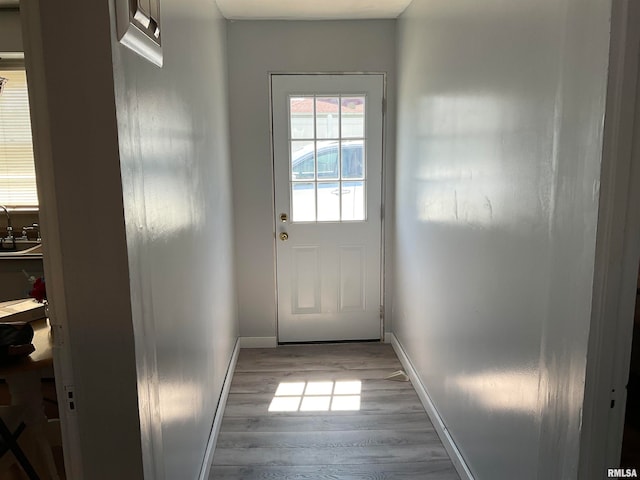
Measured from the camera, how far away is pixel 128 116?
1.28 m

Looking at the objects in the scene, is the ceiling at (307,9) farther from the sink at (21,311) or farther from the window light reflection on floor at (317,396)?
the window light reflection on floor at (317,396)

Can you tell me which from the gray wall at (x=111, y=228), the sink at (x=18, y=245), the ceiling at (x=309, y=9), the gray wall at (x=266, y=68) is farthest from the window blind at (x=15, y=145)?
the gray wall at (x=111, y=228)

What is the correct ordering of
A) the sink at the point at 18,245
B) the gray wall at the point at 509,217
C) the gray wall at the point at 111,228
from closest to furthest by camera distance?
the gray wall at the point at 111,228 < the gray wall at the point at 509,217 < the sink at the point at 18,245

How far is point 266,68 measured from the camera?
12.1 ft

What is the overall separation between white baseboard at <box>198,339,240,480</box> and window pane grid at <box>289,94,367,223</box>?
3.91ft

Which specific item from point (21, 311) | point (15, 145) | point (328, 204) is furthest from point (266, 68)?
point (21, 311)

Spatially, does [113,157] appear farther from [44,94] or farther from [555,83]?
[555,83]

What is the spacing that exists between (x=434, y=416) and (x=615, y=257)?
6.06 ft

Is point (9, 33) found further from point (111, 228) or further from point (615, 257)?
point (615, 257)

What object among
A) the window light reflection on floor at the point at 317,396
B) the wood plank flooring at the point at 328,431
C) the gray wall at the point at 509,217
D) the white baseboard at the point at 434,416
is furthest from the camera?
the window light reflection on floor at the point at 317,396

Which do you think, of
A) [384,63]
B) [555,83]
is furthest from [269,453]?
[384,63]

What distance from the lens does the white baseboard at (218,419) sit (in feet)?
7.68

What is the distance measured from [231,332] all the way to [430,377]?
1473 mm

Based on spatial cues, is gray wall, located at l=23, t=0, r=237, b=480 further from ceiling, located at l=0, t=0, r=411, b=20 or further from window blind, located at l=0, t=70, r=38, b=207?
window blind, located at l=0, t=70, r=38, b=207
